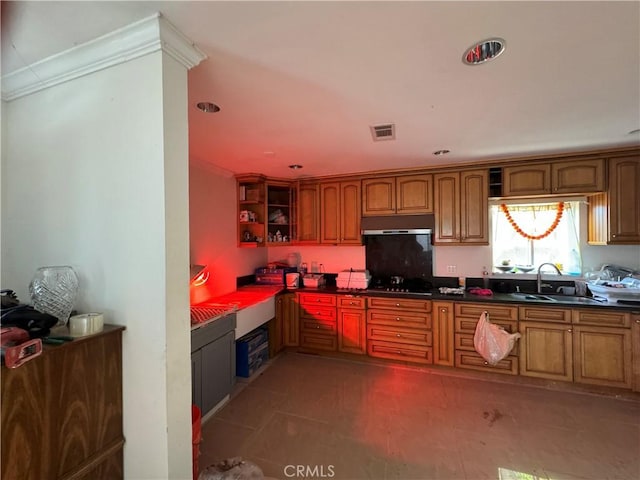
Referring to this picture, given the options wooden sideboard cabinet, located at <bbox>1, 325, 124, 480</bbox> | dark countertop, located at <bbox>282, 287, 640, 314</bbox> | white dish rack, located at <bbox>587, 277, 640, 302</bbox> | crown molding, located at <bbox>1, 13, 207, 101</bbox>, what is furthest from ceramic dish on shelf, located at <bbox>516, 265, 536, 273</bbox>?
wooden sideboard cabinet, located at <bbox>1, 325, 124, 480</bbox>

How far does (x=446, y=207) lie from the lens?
3.21 metres

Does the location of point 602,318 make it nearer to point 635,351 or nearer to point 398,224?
point 635,351

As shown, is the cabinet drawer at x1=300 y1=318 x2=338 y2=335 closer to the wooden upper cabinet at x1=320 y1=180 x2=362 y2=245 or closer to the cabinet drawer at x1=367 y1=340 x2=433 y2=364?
the cabinet drawer at x1=367 y1=340 x2=433 y2=364

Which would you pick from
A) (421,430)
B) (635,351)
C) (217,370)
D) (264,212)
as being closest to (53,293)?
(217,370)

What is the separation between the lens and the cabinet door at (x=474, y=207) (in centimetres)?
306

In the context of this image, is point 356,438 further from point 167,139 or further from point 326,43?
point 326,43

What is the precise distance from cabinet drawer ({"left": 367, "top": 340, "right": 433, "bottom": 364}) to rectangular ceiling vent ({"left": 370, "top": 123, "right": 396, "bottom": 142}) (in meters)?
2.27

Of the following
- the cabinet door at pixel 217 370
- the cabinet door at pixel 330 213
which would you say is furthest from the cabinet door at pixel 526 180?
the cabinet door at pixel 217 370

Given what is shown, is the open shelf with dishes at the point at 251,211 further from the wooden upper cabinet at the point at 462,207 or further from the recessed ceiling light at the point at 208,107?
the wooden upper cabinet at the point at 462,207

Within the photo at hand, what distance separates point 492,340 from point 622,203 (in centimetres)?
183

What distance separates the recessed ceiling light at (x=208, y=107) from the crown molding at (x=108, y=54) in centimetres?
49

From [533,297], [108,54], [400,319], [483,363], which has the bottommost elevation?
[483,363]

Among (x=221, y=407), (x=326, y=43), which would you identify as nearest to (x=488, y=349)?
(x=221, y=407)

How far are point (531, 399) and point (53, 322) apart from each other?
352 centimetres
